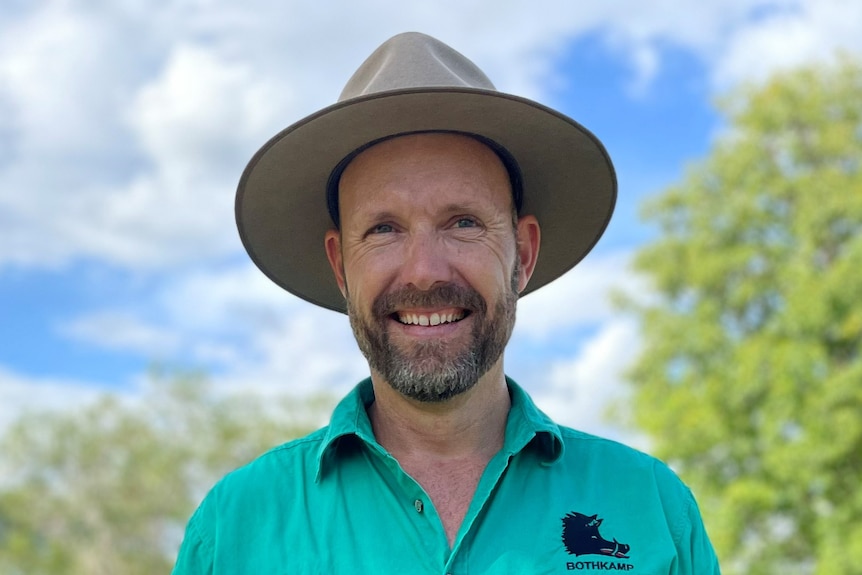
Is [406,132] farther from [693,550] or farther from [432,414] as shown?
[693,550]

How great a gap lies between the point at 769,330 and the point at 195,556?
1945 cm

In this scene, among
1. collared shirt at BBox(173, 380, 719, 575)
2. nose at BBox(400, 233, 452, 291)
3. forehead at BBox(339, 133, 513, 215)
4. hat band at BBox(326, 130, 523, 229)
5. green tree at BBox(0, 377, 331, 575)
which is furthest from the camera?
green tree at BBox(0, 377, 331, 575)

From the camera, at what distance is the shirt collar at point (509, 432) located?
110 inches

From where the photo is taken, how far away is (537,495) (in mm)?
2773

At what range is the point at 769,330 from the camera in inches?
811

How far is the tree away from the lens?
19125 mm

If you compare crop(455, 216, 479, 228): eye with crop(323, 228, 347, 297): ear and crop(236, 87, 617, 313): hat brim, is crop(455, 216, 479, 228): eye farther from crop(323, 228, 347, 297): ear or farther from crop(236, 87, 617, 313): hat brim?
crop(323, 228, 347, 297): ear

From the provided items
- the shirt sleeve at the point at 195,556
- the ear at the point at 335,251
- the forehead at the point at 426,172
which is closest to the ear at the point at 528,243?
the forehead at the point at 426,172

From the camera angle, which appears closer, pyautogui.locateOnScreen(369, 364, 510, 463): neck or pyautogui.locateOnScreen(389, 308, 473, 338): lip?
pyautogui.locateOnScreen(389, 308, 473, 338): lip

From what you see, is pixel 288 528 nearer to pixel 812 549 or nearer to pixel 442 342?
pixel 442 342

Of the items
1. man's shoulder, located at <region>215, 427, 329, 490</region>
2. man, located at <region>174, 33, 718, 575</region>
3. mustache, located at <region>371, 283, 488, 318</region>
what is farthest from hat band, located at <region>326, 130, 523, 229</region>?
man's shoulder, located at <region>215, 427, 329, 490</region>

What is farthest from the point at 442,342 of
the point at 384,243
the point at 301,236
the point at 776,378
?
the point at 776,378

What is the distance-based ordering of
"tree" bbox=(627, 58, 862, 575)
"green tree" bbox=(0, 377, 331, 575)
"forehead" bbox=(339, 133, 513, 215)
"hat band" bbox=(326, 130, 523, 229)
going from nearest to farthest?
"forehead" bbox=(339, 133, 513, 215) < "hat band" bbox=(326, 130, 523, 229) < "tree" bbox=(627, 58, 862, 575) < "green tree" bbox=(0, 377, 331, 575)

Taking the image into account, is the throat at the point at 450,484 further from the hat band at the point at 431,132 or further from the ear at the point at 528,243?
the hat band at the point at 431,132
